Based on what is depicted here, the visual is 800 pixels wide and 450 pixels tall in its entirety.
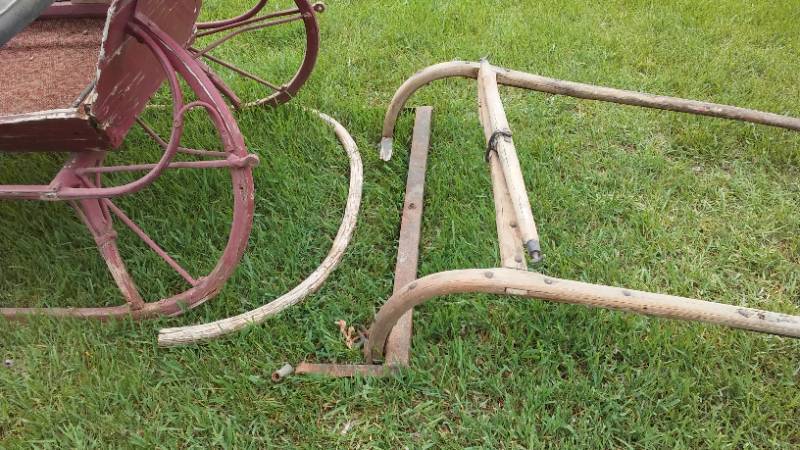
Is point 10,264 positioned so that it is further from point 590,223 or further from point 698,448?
point 698,448

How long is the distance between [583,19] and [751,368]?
2478 mm

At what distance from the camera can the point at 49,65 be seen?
218 centimetres

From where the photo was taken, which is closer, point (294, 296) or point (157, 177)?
point (157, 177)

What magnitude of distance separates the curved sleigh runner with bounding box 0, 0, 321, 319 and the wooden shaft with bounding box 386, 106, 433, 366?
0.58 metres

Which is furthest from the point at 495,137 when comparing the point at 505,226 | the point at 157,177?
the point at 157,177

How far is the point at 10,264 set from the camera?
7.38ft

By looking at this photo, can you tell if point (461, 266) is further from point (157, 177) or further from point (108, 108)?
point (108, 108)

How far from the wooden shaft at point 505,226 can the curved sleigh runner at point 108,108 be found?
0.71 meters

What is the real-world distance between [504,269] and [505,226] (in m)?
0.18

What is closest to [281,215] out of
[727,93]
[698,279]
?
[698,279]

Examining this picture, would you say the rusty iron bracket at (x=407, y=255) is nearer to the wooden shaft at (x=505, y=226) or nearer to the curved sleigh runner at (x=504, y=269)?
the curved sleigh runner at (x=504, y=269)

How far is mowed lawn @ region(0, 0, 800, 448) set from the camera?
1799mm

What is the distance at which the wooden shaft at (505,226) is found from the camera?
5.02 ft

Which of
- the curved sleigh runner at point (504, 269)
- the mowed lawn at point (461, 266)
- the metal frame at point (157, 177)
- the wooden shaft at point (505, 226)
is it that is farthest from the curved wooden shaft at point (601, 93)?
the metal frame at point (157, 177)
